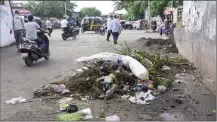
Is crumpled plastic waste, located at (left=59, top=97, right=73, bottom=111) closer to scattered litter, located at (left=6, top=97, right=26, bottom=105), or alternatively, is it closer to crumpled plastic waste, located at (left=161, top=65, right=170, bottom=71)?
scattered litter, located at (left=6, top=97, right=26, bottom=105)

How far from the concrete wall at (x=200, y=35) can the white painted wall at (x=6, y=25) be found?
9.22 meters

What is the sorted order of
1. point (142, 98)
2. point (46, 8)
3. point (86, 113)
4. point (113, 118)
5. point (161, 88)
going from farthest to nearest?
point (46, 8) < point (161, 88) < point (142, 98) < point (86, 113) < point (113, 118)

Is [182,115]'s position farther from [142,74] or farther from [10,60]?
[10,60]

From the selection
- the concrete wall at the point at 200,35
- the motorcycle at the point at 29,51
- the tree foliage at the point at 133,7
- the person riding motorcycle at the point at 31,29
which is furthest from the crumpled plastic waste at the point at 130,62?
the tree foliage at the point at 133,7

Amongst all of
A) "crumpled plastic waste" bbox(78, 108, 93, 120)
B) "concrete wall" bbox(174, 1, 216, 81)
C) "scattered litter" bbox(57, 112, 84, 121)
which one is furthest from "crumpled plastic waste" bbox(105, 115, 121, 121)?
"concrete wall" bbox(174, 1, 216, 81)

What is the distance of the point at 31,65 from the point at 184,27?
16.7ft

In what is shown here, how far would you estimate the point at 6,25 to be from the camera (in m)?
17.1

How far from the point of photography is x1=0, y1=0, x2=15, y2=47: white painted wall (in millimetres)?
16469

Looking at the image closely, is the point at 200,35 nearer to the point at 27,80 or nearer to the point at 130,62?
the point at 130,62

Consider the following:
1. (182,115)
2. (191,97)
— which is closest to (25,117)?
(182,115)

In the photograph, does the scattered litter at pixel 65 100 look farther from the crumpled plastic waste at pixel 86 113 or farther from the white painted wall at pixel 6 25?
the white painted wall at pixel 6 25

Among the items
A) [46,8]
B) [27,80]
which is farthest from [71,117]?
[46,8]

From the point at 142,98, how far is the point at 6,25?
12.9 m

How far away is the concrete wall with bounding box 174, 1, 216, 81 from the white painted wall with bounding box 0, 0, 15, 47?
9.22 meters
